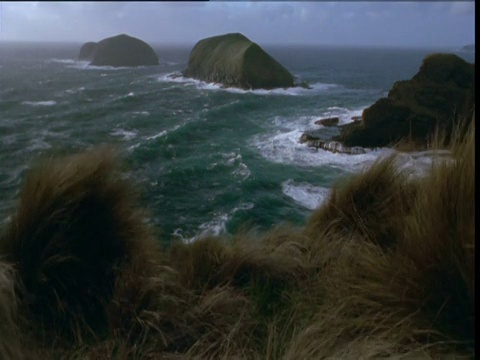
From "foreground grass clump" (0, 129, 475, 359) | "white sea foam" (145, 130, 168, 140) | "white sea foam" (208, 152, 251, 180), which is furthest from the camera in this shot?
"white sea foam" (145, 130, 168, 140)

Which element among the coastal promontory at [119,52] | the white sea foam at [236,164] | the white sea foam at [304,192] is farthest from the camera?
the white sea foam at [236,164]

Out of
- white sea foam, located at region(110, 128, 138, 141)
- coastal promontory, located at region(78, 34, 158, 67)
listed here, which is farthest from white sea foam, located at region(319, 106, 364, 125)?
white sea foam, located at region(110, 128, 138, 141)

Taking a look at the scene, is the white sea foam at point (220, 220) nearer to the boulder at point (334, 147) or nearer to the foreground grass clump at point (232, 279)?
the boulder at point (334, 147)

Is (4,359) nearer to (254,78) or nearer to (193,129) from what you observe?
(254,78)

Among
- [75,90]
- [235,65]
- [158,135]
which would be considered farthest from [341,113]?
Result: [75,90]

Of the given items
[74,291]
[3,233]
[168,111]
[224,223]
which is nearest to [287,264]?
[74,291]

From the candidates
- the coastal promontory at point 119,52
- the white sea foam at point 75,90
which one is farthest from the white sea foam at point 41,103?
the coastal promontory at point 119,52

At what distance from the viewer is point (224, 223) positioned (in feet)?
18.3

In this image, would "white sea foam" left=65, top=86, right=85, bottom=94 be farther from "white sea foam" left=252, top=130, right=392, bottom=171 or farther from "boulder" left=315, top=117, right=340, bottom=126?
"boulder" left=315, top=117, right=340, bottom=126

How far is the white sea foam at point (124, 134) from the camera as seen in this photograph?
22.3ft

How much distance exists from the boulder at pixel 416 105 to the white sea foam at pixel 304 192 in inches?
27.4

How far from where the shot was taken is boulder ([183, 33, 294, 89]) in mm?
4676

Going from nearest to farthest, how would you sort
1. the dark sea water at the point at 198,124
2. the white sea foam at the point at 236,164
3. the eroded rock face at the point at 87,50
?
the eroded rock face at the point at 87,50
the dark sea water at the point at 198,124
the white sea foam at the point at 236,164

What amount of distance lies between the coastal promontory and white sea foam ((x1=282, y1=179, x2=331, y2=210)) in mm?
2055
